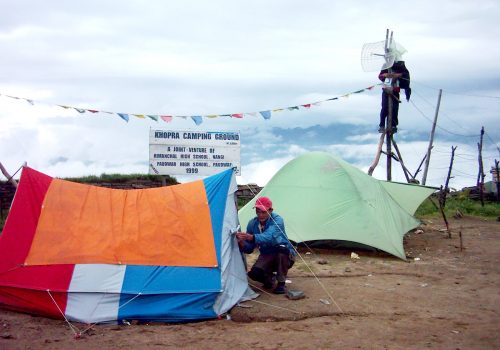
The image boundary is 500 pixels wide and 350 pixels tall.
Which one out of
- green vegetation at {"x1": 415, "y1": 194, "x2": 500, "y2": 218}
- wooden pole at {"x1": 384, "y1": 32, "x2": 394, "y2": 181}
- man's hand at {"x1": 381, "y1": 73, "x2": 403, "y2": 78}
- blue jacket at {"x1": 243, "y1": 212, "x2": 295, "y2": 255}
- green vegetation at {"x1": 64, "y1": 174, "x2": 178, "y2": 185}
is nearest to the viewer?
blue jacket at {"x1": 243, "y1": 212, "x2": 295, "y2": 255}

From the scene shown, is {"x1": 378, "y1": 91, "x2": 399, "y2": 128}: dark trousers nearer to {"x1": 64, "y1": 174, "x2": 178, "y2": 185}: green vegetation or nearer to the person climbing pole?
the person climbing pole

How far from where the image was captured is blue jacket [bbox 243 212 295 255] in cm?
632

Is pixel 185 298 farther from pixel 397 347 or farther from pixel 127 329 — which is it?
pixel 397 347

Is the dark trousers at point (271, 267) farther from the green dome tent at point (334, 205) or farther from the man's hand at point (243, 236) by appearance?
the green dome tent at point (334, 205)

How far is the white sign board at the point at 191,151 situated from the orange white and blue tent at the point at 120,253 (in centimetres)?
459

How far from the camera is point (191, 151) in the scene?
1110 cm

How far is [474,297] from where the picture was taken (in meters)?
6.55

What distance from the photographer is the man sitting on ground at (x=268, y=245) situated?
20.8 ft

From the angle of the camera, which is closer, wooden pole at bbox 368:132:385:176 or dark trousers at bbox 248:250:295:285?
dark trousers at bbox 248:250:295:285

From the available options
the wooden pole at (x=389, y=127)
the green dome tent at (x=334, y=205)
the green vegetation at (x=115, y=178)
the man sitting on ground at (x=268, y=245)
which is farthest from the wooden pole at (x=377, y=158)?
the man sitting on ground at (x=268, y=245)

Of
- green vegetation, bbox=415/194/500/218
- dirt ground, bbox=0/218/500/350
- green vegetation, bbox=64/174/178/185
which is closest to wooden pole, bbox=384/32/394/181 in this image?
green vegetation, bbox=415/194/500/218

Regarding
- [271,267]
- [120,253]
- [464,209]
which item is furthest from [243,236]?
[464,209]

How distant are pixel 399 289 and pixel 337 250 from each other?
2759 millimetres

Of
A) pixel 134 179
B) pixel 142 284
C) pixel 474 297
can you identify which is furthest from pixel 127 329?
pixel 134 179
